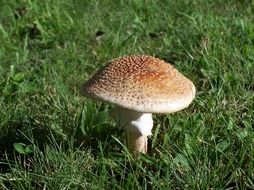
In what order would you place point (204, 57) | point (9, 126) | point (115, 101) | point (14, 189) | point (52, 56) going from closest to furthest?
1. point (115, 101)
2. point (14, 189)
3. point (9, 126)
4. point (204, 57)
5. point (52, 56)

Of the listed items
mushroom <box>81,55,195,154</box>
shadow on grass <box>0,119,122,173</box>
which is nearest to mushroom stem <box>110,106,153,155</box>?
mushroom <box>81,55,195,154</box>

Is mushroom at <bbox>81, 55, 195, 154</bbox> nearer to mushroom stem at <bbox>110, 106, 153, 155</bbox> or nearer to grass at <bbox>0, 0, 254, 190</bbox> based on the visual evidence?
mushroom stem at <bbox>110, 106, 153, 155</bbox>

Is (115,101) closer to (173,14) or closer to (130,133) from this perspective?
(130,133)

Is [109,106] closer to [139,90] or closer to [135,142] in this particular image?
[135,142]

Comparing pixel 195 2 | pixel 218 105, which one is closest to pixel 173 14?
pixel 195 2

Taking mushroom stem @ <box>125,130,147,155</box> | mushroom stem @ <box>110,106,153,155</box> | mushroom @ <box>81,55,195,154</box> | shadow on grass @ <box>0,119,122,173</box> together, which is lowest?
shadow on grass @ <box>0,119,122,173</box>

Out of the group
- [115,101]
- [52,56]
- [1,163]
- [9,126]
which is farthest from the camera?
[52,56]
